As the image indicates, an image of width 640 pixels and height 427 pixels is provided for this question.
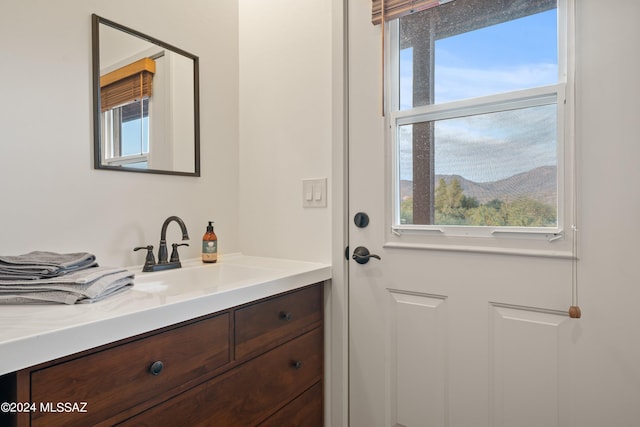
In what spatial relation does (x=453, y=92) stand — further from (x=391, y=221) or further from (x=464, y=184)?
(x=391, y=221)

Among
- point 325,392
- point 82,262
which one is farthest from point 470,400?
point 82,262

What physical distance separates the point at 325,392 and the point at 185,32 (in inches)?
65.6

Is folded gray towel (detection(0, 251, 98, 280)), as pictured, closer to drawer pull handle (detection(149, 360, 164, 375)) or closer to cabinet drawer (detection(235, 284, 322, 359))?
drawer pull handle (detection(149, 360, 164, 375))

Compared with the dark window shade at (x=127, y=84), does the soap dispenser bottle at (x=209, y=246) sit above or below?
below

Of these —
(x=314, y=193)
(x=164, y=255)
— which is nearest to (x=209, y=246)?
(x=164, y=255)

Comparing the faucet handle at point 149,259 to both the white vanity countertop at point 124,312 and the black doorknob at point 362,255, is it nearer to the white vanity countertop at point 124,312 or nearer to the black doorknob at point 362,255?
the white vanity countertop at point 124,312

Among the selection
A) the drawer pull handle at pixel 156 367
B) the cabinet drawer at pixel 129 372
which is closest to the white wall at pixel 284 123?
the cabinet drawer at pixel 129 372

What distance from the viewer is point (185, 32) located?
158 centimetres

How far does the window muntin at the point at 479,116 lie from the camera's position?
3.50 ft

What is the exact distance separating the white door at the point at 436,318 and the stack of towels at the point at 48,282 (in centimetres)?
88

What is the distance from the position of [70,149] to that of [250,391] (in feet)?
3.28

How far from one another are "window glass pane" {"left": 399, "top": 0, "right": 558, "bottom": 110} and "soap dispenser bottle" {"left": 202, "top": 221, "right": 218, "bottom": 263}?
3.14 feet

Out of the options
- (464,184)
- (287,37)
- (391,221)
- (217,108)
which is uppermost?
(287,37)

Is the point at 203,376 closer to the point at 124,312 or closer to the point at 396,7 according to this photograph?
the point at 124,312
